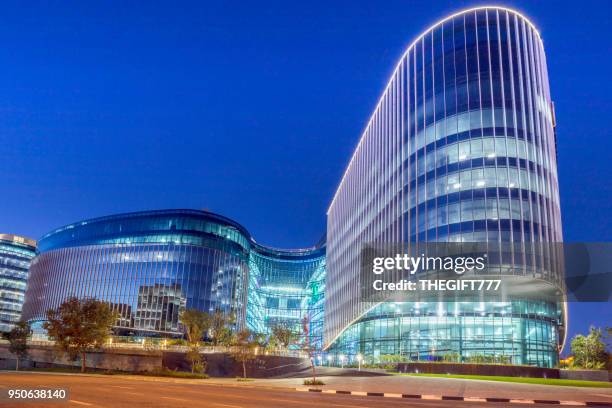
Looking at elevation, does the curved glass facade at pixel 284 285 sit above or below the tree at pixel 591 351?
above

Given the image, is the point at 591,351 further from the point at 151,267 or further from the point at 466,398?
the point at 151,267

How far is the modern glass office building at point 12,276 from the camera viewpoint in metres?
177

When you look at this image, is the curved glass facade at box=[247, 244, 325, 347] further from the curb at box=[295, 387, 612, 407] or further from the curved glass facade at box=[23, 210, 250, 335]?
the curb at box=[295, 387, 612, 407]

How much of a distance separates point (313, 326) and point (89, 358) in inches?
3688

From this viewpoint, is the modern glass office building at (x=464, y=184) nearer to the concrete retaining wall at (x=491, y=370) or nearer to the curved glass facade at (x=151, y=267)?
the concrete retaining wall at (x=491, y=370)

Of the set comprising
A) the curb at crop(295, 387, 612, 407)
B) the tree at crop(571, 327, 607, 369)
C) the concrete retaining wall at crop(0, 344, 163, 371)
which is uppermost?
the tree at crop(571, 327, 607, 369)

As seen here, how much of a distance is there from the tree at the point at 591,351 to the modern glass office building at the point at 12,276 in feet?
589

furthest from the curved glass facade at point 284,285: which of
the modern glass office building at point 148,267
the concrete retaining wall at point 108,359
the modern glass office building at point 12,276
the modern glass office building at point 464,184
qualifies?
the concrete retaining wall at point 108,359

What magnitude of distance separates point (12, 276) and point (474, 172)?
180m

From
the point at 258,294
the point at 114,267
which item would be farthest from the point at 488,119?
the point at 258,294

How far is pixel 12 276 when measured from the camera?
7160 inches

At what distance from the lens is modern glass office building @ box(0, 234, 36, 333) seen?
176875mm

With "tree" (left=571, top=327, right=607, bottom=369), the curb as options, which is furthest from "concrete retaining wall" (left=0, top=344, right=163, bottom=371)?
"tree" (left=571, top=327, right=607, bottom=369)

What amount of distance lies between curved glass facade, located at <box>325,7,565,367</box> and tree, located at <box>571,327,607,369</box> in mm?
6376
